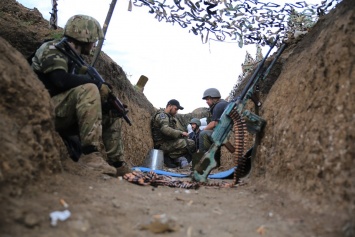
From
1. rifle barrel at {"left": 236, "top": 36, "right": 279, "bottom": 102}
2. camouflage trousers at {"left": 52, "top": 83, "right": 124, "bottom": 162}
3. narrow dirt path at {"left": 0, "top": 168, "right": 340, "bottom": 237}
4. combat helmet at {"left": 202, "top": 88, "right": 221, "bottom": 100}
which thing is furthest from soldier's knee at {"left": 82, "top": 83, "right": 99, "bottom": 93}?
combat helmet at {"left": 202, "top": 88, "right": 221, "bottom": 100}

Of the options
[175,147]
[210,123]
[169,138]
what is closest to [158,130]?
[169,138]

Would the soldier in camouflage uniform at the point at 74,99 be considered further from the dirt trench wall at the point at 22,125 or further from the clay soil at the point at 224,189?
the dirt trench wall at the point at 22,125

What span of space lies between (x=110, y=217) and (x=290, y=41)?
448 cm

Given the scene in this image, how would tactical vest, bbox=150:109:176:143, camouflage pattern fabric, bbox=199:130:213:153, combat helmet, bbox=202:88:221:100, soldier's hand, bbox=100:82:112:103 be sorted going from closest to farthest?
soldier's hand, bbox=100:82:112:103, camouflage pattern fabric, bbox=199:130:213:153, combat helmet, bbox=202:88:221:100, tactical vest, bbox=150:109:176:143

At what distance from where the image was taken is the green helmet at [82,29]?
4113 millimetres

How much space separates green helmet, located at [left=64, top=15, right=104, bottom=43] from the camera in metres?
4.11

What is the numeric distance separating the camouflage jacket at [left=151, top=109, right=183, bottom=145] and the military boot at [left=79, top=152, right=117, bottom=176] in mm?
4791

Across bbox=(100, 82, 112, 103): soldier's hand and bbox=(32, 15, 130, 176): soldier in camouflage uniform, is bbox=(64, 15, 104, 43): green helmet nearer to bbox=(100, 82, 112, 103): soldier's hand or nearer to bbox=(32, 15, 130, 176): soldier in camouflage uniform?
bbox=(32, 15, 130, 176): soldier in camouflage uniform

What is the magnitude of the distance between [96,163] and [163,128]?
16.3ft

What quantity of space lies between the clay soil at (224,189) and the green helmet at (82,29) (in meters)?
1.14

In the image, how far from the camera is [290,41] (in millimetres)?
5699

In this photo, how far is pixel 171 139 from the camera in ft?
29.1

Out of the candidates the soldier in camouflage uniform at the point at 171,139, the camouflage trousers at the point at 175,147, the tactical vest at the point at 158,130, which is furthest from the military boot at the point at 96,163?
the tactical vest at the point at 158,130

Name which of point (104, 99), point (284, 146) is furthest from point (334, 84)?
point (104, 99)
